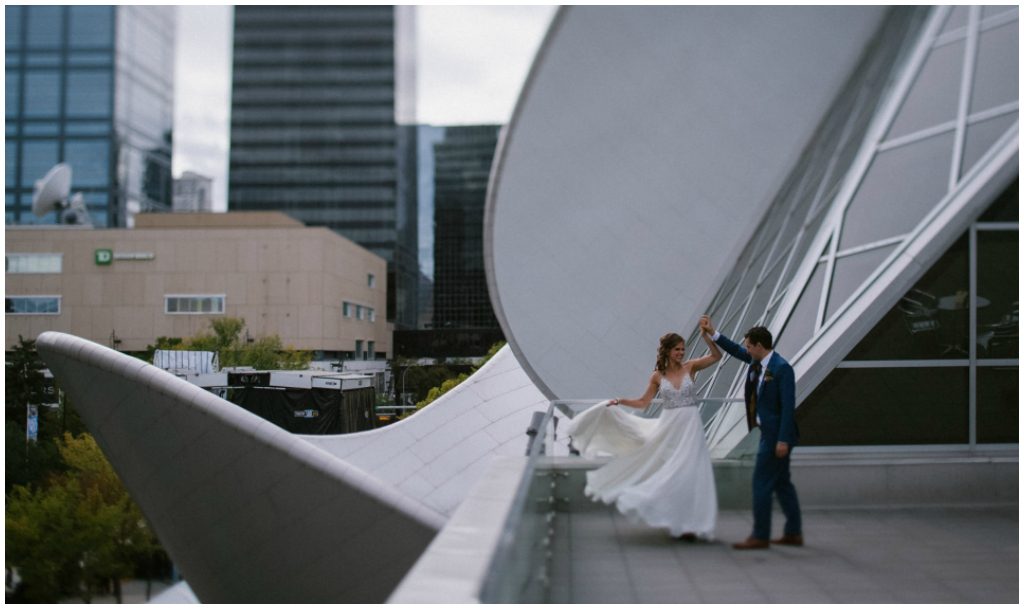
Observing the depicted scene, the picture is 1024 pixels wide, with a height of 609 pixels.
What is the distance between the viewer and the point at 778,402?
22.2ft

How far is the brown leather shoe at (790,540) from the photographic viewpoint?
6.59 meters

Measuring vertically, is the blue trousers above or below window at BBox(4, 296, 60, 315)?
below

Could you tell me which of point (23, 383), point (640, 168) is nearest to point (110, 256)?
point (23, 383)

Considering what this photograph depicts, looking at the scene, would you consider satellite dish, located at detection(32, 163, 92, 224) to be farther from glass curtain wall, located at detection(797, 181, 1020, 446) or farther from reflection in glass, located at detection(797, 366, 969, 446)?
glass curtain wall, located at detection(797, 181, 1020, 446)

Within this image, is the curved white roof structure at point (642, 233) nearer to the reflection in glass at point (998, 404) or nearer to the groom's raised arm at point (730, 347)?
the reflection in glass at point (998, 404)

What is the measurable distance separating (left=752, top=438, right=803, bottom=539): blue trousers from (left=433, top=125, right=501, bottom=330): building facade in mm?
122832

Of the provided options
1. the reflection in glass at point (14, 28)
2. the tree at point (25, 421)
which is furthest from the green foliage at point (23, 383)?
the reflection in glass at point (14, 28)

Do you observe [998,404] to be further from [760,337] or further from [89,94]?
[89,94]

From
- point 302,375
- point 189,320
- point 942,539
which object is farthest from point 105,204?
point 942,539

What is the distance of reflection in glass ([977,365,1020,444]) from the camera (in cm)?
903

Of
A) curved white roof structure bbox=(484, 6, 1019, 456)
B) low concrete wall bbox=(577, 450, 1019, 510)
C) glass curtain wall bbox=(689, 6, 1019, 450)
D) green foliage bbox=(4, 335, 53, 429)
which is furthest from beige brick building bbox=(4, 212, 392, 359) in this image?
low concrete wall bbox=(577, 450, 1019, 510)

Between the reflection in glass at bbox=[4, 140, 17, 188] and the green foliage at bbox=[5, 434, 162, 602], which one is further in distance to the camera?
the reflection in glass at bbox=[4, 140, 17, 188]

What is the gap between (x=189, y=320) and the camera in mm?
70875

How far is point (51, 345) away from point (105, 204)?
131m
